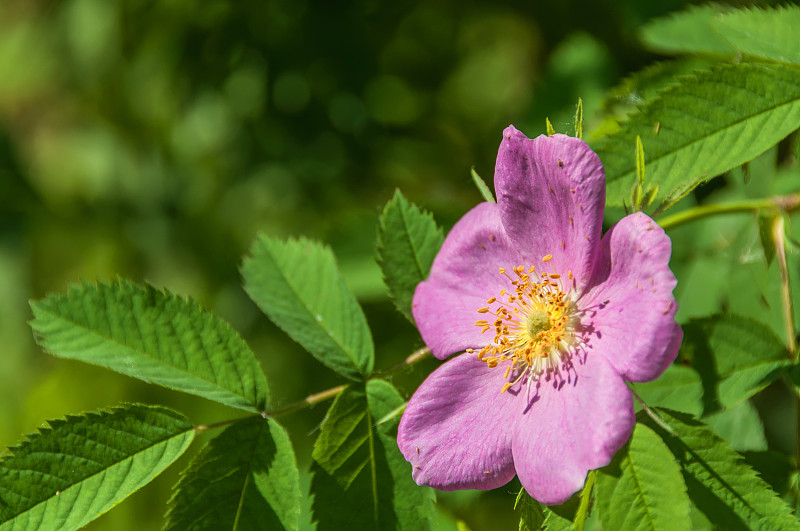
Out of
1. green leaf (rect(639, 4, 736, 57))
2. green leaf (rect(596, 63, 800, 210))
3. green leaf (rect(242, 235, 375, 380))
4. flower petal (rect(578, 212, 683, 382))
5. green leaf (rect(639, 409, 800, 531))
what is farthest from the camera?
green leaf (rect(639, 4, 736, 57))

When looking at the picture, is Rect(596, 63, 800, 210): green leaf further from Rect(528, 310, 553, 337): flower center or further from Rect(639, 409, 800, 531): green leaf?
Rect(639, 409, 800, 531): green leaf

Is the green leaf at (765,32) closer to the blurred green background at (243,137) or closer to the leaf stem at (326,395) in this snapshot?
the leaf stem at (326,395)

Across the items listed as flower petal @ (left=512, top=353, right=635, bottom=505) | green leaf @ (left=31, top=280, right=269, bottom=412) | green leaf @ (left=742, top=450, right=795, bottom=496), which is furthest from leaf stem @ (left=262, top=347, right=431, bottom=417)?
green leaf @ (left=742, top=450, right=795, bottom=496)

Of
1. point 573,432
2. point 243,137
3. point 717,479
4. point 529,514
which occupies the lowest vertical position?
point 717,479

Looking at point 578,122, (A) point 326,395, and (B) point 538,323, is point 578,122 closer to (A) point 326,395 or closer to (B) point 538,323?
(B) point 538,323

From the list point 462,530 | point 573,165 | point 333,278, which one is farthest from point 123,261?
point 573,165

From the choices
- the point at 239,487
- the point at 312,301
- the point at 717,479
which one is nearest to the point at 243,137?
the point at 312,301

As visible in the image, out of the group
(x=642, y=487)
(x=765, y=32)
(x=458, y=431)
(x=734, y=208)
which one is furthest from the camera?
(x=734, y=208)
